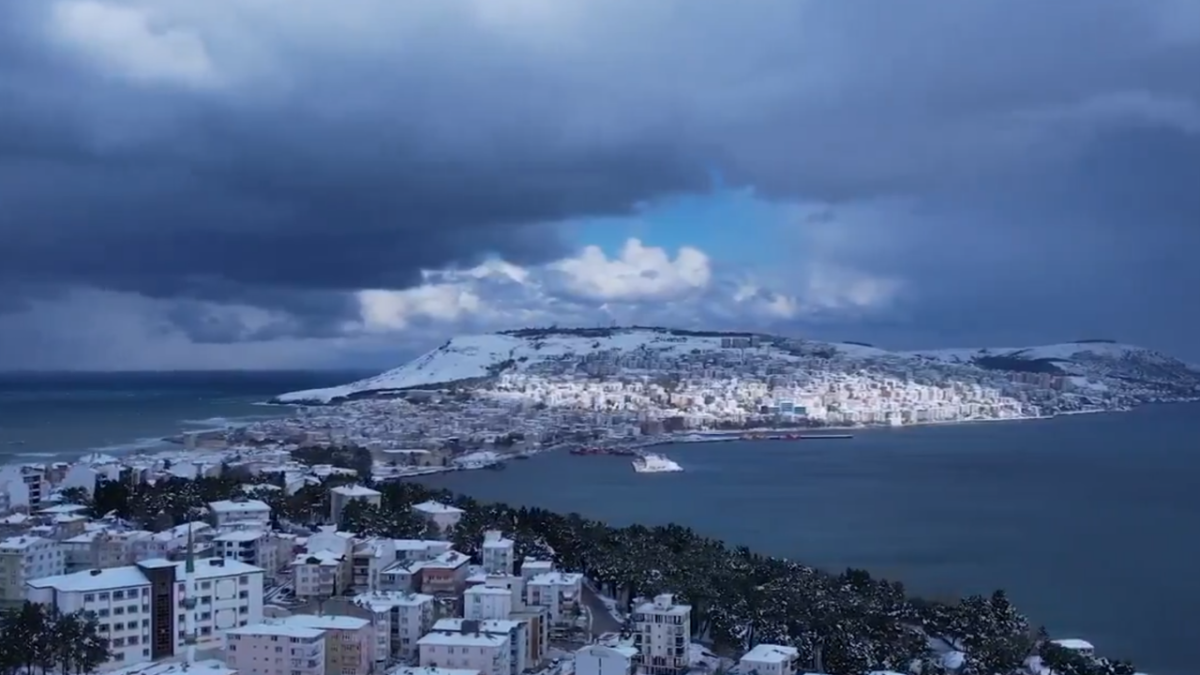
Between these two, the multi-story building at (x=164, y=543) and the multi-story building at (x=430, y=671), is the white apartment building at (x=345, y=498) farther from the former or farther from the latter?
the multi-story building at (x=430, y=671)

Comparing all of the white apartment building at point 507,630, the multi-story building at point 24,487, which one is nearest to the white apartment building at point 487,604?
the white apartment building at point 507,630

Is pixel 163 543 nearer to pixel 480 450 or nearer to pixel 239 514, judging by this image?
pixel 239 514

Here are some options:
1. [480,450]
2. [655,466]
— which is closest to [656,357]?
[480,450]

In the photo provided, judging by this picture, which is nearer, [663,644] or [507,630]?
[507,630]

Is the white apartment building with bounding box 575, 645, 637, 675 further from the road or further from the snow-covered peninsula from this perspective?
the snow-covered peninsula

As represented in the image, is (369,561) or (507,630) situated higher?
(369,561)

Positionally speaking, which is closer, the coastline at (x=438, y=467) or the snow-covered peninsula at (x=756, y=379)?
the coastline at (x=438, y=467)
